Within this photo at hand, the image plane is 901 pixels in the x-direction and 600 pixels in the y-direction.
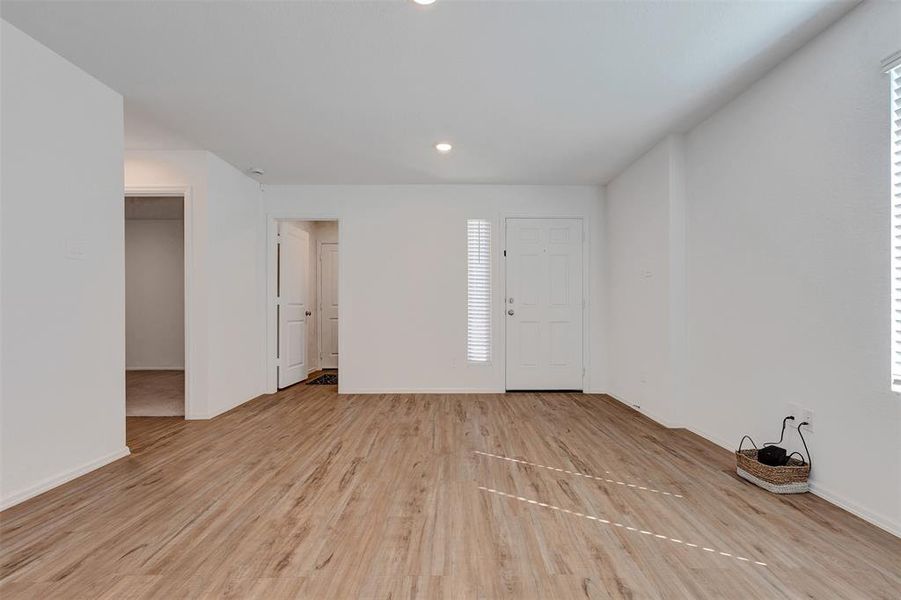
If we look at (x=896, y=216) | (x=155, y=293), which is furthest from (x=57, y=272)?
(x=155, y=293)

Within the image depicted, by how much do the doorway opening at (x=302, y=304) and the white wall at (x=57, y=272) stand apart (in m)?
2.35

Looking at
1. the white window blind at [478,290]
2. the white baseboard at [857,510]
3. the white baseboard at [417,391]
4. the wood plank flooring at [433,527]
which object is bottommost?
the white baseboard at [417,391]

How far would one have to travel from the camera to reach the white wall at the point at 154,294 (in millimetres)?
7789

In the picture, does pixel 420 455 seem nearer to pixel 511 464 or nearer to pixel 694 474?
pixel 511 464

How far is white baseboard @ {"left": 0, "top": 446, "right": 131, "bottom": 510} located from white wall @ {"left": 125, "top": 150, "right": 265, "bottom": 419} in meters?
1.16

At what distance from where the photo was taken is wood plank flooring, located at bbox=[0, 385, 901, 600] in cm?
166

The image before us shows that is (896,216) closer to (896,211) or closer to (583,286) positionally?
(896,211)

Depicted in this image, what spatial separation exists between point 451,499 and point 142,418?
348cm

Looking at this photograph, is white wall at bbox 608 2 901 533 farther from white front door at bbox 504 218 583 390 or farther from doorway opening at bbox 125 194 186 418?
doorway opening at bbox 125 194 186 418

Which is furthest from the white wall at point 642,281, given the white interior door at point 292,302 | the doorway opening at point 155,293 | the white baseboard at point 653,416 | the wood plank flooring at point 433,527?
the doorway opening at point 155,293

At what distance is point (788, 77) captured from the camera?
2.66 m

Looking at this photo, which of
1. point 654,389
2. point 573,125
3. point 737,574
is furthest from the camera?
point 654,389

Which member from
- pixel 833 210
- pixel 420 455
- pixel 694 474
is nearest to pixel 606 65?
pixel 833 210

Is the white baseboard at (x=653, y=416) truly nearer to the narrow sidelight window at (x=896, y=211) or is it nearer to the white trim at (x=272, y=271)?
the narrow sidelight window at (x=896, y=211)
